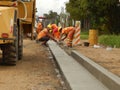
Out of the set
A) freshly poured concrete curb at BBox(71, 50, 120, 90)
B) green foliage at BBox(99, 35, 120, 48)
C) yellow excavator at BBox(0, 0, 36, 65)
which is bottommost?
green foliage at BBox(99, 35, 120, 48)

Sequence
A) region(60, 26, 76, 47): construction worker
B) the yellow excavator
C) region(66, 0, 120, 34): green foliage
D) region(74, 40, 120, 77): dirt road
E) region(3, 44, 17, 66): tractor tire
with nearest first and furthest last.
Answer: region(74, 40, 120, 77): dirt road < the yellow excavator < region(3, 44, 17, 66): tractor tire < region(60, 26, 76, 47): construction worker < region(66, 0, 120, 34): green foliage

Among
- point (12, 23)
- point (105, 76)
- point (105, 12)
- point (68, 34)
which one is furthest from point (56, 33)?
point (105, 76)

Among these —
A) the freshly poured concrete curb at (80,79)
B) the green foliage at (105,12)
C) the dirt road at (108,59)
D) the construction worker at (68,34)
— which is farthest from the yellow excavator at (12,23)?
the green foliage at (105,12)

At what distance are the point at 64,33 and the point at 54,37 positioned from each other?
1.00 m

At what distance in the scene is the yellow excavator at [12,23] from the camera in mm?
15109

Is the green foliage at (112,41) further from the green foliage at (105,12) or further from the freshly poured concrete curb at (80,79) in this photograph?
the freshly poured concrete curb at (80,79)

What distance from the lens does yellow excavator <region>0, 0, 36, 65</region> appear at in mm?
15109

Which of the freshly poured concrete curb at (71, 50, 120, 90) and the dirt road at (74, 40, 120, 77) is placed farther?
the dirt road at (74, 40, 120, 77)

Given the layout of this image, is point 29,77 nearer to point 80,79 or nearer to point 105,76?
point 80,79

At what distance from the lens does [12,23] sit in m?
15.2

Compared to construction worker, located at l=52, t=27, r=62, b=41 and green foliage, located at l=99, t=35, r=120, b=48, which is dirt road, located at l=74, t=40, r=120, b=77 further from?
construction worker, located at l=52, t=27, r=62, b=41

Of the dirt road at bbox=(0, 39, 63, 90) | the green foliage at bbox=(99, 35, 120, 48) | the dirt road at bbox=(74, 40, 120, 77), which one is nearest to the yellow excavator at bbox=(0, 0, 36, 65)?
the dirt road at bbox=(0, 39, 63, 90)

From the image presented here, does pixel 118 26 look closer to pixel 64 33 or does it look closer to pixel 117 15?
pixel 117 15

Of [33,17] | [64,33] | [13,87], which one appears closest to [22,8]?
[33,17]
